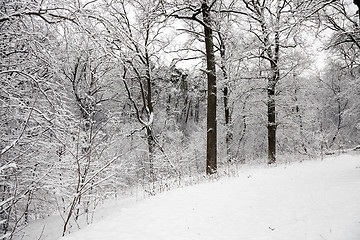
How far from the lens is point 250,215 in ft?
12.3

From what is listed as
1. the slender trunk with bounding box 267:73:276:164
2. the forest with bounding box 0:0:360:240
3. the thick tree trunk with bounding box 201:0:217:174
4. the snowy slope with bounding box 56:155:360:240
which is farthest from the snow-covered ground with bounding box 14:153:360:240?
the slender trunk with bounding box 267:73:276:164

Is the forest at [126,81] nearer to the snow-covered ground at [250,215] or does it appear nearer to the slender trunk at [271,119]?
the slender trunk at [271,119]

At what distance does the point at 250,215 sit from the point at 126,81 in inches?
367

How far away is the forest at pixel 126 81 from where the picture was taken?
138 inches

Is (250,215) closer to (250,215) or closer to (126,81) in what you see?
(250,215)

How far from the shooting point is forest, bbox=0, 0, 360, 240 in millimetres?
3502

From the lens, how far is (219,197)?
477 cm

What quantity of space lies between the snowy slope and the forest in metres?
0.94

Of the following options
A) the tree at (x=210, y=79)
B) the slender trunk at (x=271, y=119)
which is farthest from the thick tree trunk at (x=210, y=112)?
the slender trunk at (x=271, y=119)

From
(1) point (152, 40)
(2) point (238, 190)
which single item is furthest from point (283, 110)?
(2) point (238, 190)

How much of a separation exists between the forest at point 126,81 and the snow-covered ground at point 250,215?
36.3 inches

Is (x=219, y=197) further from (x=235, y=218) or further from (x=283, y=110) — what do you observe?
(x=283, y=110)

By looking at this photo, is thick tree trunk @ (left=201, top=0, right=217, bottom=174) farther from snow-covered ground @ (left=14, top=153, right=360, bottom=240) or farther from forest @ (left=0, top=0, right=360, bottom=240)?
snow-covered ground @ (left=14, top=153, right=360, bottom=240)

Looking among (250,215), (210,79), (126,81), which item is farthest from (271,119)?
(250,215)
